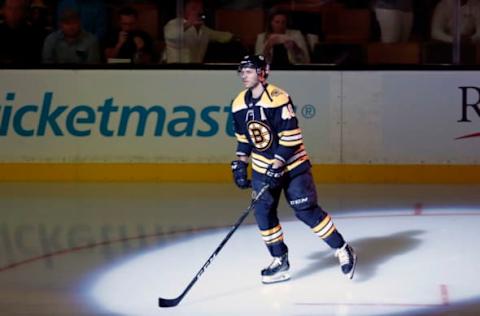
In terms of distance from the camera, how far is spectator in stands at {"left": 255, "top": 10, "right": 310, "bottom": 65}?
916cm

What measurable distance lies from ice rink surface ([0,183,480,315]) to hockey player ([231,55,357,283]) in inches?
7.0

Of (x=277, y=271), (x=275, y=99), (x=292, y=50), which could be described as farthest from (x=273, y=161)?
(x=292, y=50)

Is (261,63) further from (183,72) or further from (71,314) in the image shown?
(183,72)

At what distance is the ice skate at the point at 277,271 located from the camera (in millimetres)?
5648

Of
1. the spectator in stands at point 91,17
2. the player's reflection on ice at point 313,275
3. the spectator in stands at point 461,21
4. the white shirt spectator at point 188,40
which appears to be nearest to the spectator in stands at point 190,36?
the white shirt spectator at point 188,40

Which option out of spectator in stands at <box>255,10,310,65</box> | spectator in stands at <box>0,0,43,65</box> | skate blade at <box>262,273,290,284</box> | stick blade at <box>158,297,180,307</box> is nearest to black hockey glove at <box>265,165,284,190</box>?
skate blade at <box>262,273,290,284</box>

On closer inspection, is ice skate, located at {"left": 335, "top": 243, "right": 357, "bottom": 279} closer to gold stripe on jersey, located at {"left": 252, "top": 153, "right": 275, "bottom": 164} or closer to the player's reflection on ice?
the player's reflection on ice

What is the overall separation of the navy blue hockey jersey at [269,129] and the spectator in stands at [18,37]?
4146 millimetres

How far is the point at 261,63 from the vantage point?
17.6ft

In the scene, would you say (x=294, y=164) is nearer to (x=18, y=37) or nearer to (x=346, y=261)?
(x=346, y=261)

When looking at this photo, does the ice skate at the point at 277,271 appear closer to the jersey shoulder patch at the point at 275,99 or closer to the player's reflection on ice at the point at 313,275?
the player's reflection on ice at the point at 313,275

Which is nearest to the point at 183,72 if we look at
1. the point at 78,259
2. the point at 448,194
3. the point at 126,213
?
the point at 126,213

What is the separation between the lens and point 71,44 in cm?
925

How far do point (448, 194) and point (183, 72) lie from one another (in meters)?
2.36
